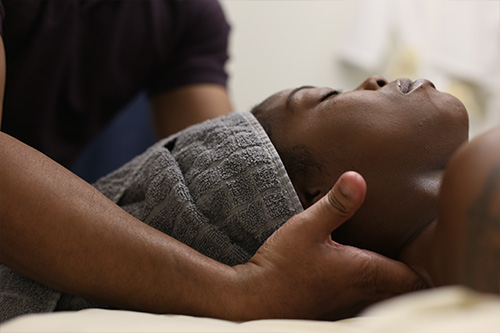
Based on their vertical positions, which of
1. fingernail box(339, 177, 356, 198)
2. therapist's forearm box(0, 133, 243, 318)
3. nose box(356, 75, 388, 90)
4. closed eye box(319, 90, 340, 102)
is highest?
nose box(356, 75, 388, 90)

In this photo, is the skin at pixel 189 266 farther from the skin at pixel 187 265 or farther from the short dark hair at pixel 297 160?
the short dark hair at pixel 297 160

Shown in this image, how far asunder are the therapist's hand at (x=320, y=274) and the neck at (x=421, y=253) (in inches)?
0.7

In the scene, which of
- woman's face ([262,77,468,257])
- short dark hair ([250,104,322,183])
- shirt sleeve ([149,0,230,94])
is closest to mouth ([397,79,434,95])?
woman's face ([262,77,468,257])

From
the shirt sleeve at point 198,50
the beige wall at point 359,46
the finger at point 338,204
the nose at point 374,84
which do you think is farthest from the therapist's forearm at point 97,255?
the beige wall at point 359,46

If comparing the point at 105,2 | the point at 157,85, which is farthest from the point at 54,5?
the point at 157,85

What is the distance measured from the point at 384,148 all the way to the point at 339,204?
14 cm

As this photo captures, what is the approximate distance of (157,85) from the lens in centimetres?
130

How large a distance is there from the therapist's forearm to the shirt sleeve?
0.71 meters

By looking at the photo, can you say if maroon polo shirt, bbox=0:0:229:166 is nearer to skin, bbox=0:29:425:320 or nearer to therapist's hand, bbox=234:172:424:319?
skin, bbox=0:29:425:320

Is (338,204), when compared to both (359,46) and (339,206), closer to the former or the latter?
(339,206)

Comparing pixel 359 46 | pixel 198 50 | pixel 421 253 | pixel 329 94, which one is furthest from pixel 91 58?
pixel 359 46

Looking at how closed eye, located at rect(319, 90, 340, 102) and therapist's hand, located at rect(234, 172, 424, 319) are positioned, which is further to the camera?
closed eye, located at rect(319, 90, 340, 102)

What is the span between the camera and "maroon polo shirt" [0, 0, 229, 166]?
102 centimetres

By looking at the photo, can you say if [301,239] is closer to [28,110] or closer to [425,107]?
[425,107]
